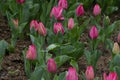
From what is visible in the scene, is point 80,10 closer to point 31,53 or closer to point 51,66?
point 31,53

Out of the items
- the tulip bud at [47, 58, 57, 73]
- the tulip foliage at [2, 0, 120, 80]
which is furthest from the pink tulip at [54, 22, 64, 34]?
the tulip bud at [47, 58, 57, 73]

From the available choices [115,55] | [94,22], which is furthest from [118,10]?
[115,55]

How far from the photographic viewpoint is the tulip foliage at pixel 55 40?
244 centimetres

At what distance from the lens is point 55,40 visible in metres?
3.00

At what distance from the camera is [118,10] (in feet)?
14.4

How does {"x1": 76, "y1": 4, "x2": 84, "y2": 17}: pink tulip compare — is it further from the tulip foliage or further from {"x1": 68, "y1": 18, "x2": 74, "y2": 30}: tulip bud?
{"x1": 68, "y1": 18, "x2": 74, "y2": 30}: tulip bud

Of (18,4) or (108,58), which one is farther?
(18,4)

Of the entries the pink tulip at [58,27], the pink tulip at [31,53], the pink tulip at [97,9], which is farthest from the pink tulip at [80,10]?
the pink tulip at [31,53]

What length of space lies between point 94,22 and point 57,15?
Result: 23.3 inches

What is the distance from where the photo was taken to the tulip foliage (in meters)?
2.44

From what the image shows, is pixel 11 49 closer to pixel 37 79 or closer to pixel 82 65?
pixel 82 65

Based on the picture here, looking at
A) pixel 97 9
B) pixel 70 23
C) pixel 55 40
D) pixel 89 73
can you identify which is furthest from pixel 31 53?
pixel 97 9

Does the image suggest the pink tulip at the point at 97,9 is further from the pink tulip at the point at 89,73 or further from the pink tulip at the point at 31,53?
the pink tulip at the point at 89,73

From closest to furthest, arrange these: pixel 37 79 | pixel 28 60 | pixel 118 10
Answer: pixel 37 79
pixel 28 60
pixel 118 10
